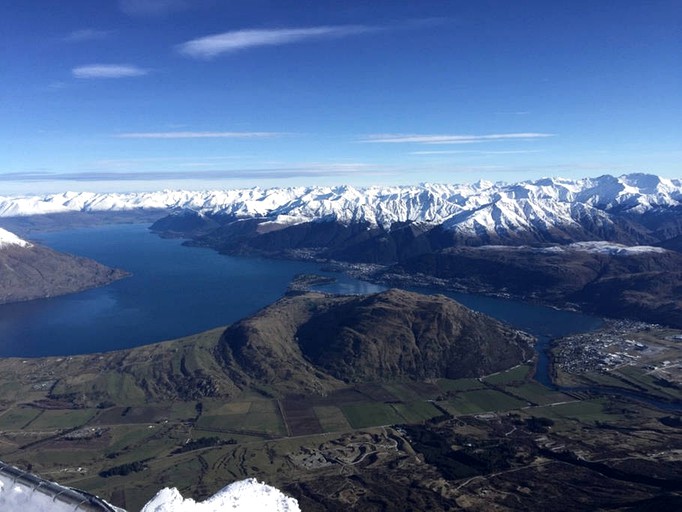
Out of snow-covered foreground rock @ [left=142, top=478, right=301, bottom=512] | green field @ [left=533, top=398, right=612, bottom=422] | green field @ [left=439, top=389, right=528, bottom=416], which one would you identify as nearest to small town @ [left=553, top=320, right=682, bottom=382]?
green field @ [left=533, top=398, right=612, bottom=422]

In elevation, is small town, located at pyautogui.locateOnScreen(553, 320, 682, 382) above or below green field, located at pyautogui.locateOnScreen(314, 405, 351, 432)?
above

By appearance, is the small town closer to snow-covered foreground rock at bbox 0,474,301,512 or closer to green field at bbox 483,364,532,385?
green field at bbox 483,364,532,385

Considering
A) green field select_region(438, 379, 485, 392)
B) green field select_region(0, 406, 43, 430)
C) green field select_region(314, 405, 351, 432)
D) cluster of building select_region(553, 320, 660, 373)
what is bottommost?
green field select_region(0, 406, 43, 430)

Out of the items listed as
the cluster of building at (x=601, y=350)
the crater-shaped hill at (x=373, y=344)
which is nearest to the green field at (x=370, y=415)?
the crater-shaped hill at (x=373, y=344)

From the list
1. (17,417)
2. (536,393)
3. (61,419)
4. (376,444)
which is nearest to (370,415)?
(376,444)

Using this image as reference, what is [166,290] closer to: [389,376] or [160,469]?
[389,376]

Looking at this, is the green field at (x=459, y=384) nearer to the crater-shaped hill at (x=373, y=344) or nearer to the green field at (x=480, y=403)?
the crater-shaped hill at (x=373, y=344)

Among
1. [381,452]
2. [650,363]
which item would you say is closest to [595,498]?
[381,452]
